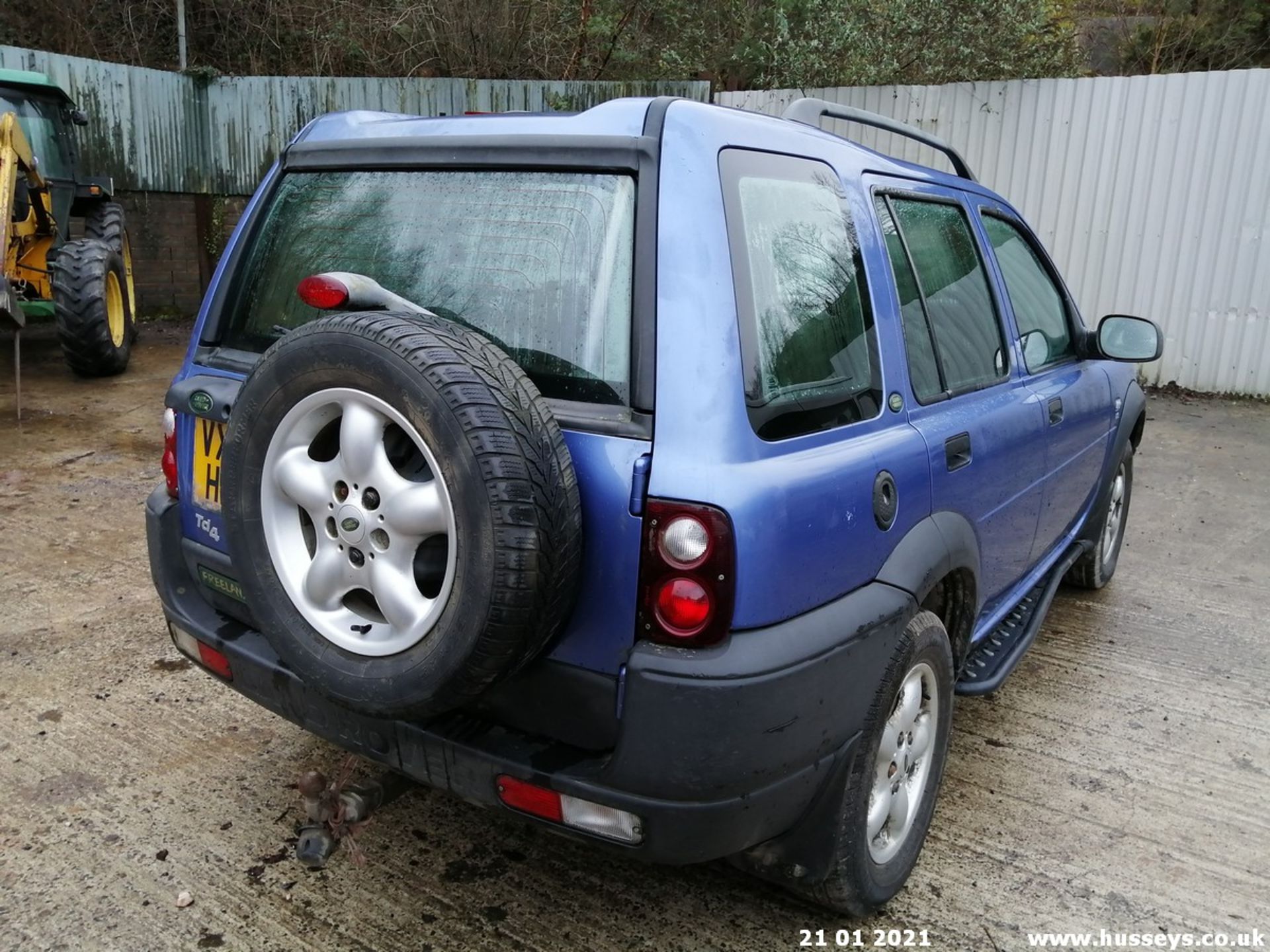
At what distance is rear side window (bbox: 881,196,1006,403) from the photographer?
2617 mm

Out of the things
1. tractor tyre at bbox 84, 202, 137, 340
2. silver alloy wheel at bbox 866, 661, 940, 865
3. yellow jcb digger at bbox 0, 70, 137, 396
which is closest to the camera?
silver alloy wheel at bbox 866, 661, 940, 865

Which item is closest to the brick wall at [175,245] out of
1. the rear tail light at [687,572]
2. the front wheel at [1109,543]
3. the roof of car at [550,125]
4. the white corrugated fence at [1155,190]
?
the white corrugated fence at [1155,190]

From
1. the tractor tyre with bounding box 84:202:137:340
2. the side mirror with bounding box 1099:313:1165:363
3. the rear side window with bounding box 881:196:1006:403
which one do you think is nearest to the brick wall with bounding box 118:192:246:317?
the tractor tyre with bounding box 84:202:137:340

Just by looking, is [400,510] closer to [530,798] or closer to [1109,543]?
[530,798]

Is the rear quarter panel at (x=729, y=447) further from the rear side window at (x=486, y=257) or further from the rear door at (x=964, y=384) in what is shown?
the rear door at (x=964, y=384)

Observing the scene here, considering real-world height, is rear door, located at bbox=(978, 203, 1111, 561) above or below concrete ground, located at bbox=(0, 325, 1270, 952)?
above

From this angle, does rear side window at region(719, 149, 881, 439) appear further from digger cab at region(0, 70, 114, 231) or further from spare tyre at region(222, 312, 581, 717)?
digger cab at region(0, 70, 114, 231)

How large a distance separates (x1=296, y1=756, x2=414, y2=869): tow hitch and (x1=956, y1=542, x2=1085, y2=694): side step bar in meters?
1.60

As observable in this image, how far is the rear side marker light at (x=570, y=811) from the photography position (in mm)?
1944

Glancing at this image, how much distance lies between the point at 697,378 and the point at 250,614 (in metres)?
1.33

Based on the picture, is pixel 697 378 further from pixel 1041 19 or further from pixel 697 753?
pixel 1041 19

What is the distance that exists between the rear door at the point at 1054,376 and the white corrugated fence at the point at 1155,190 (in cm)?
599

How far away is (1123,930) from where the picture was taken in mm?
2465

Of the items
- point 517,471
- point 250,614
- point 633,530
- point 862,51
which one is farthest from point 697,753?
point 862,51
